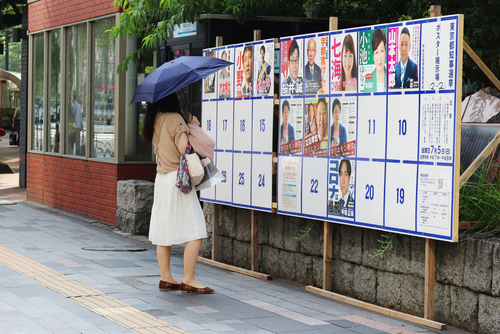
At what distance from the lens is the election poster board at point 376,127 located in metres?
5.58

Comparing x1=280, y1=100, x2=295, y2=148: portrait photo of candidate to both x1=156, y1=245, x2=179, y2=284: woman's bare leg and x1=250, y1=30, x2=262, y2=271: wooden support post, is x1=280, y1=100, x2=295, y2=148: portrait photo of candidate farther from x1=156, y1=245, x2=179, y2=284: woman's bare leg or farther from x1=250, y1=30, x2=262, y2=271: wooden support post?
x1=156, y1=245, x2=179, y2=284: woman's bare leg

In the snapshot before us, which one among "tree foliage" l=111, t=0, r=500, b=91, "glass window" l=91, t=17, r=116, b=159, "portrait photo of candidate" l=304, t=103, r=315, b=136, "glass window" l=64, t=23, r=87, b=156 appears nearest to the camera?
"portrait photo of candidate" l=304, t=103, r=315, b=136

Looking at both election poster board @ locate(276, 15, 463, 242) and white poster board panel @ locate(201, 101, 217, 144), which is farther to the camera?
white poster board panel @ locate(201, 101, 217, 144)

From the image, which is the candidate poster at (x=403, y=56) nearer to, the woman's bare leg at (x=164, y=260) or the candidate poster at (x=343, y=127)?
the candidate poster at (x=343, y=127)

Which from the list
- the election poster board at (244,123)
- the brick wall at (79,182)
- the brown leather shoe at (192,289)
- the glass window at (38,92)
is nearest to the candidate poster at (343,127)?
the election poster board at (244,123)

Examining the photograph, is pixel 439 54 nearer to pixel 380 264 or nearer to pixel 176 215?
pixel 380 264

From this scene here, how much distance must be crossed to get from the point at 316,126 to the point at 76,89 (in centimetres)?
740

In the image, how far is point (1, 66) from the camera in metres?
96.4

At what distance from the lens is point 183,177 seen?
21.3 ft

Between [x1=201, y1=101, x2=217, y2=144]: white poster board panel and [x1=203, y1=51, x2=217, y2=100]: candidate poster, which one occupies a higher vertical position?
[x1=203, y1=51, x2=217, y2=100]: candidate poster

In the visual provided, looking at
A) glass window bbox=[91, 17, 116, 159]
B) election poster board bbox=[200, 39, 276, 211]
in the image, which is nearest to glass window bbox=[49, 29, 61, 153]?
glass window bbox=[91, 17, 116, 159]

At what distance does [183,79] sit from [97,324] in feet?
7.22

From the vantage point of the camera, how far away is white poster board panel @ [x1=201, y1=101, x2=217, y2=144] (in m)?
8.30

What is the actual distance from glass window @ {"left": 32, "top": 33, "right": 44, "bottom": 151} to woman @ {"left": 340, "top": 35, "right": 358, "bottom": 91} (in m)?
9.49
